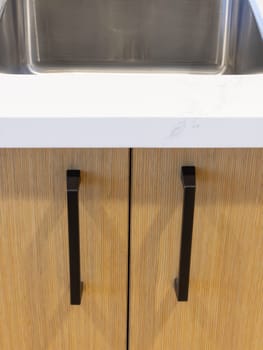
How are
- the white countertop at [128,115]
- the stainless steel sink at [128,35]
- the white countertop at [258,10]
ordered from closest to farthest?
1. the white countertop at [128,115]
2. the white countertop at [258,10]
3. the stainless steel sink at [128,35]

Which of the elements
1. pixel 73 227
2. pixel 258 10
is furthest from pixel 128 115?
pixel 258 10

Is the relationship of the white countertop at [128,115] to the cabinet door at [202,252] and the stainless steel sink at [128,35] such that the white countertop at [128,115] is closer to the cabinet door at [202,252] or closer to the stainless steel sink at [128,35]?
the cabinet door at [202,252]

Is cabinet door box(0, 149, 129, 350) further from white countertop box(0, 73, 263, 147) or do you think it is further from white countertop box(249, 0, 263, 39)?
white countertop box(249, 0, 263, 39)

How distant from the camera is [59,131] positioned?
51 centimetres

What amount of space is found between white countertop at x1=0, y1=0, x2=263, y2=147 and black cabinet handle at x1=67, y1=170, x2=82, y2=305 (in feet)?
0.18

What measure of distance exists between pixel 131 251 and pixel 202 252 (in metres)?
0.08

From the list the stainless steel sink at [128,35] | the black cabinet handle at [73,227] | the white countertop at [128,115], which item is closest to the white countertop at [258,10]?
the stainless steel sink at [128,35]

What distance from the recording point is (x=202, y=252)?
25.3 inches

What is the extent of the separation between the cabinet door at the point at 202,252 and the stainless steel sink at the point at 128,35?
0.35m

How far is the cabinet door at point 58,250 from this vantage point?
58 centimetres

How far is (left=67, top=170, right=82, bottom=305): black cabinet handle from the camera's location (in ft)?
1.87

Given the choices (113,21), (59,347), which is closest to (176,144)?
(59,347)

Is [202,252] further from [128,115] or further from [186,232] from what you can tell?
[128,115]

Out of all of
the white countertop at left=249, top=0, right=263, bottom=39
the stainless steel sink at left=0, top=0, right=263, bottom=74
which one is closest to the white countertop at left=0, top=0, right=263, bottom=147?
the white countertop at left=249, top=0, right=263, bottom=39
